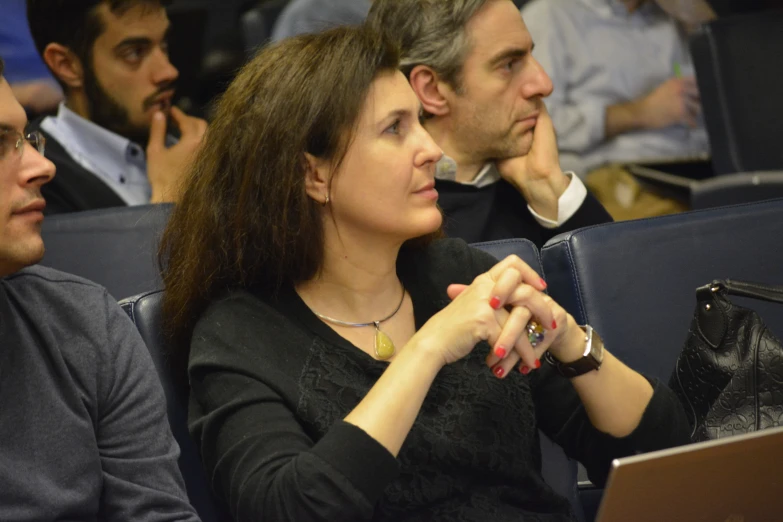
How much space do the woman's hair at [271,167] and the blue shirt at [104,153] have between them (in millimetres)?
1189

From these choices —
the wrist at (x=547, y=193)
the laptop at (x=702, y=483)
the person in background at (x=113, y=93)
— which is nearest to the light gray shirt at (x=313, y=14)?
the person in background at (x=113, y=93)

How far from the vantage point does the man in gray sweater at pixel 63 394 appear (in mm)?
1261

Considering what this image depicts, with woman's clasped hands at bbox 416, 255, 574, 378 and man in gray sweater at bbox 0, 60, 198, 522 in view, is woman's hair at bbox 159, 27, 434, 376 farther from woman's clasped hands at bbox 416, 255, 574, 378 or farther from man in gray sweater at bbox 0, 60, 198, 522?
woman's clasped hands at bbox 416, 255, 574, 378

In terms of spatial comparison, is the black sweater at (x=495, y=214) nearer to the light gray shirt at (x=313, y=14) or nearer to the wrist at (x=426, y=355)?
the wrist at (x=426, y=355)

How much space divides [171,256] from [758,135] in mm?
2169

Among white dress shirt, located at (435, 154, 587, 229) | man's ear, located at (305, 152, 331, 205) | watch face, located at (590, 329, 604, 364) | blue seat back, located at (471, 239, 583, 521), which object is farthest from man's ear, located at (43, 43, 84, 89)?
watch face, located at (590, 329, 604, 364)

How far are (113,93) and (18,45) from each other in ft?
0.88

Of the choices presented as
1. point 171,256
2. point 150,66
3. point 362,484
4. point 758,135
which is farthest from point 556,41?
point 362,484

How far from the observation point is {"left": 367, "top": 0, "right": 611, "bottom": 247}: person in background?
2229 millimetres

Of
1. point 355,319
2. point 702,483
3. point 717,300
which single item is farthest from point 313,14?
point 702,483

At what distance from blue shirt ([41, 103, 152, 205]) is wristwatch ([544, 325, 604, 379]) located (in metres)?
1.52

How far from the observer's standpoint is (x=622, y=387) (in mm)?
1484

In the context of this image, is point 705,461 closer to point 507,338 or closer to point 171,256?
point 507,338

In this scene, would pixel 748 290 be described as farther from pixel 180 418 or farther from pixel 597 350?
pixel 180 418
